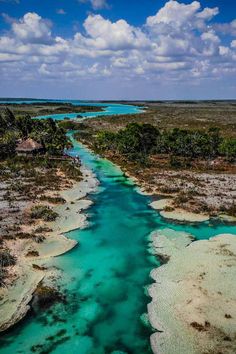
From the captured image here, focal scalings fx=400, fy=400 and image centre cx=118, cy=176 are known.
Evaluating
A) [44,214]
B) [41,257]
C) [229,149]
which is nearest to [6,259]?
[41,257]

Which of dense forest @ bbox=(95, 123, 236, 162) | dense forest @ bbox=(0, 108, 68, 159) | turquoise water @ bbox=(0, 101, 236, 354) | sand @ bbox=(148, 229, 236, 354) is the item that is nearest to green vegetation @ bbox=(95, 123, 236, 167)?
dense forest @ bbox=(95, 123, 236, 162)

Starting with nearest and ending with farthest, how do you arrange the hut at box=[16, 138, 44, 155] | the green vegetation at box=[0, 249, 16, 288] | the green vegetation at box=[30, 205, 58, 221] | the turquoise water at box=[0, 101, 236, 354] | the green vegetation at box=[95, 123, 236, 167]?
the turquoise water at box=[0, 101, 236, 354] < the green vegetation at box=[0, 249, 16, 288] < the green vegetation at box=[30, 205, 58, 221] < the hut at box=[16, 138, 44, 155] < the green vegetation at box=[95, 123, 236, 167]

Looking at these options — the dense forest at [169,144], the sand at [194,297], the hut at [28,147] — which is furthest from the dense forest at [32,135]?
the sand at [194,297]

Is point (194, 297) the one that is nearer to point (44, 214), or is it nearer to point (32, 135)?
point (44, 214)

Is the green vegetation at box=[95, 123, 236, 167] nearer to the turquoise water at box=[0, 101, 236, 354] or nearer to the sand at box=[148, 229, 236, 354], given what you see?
the turquoise water at box=[0, 101, 236, 354]

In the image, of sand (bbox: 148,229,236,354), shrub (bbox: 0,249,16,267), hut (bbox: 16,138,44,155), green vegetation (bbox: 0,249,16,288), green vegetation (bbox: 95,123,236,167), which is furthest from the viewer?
green vegetation (bbox: 95,123,236,167)

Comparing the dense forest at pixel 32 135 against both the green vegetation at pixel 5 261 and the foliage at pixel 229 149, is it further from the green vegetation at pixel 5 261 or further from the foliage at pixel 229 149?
the green vegetation at pixel 5 261
